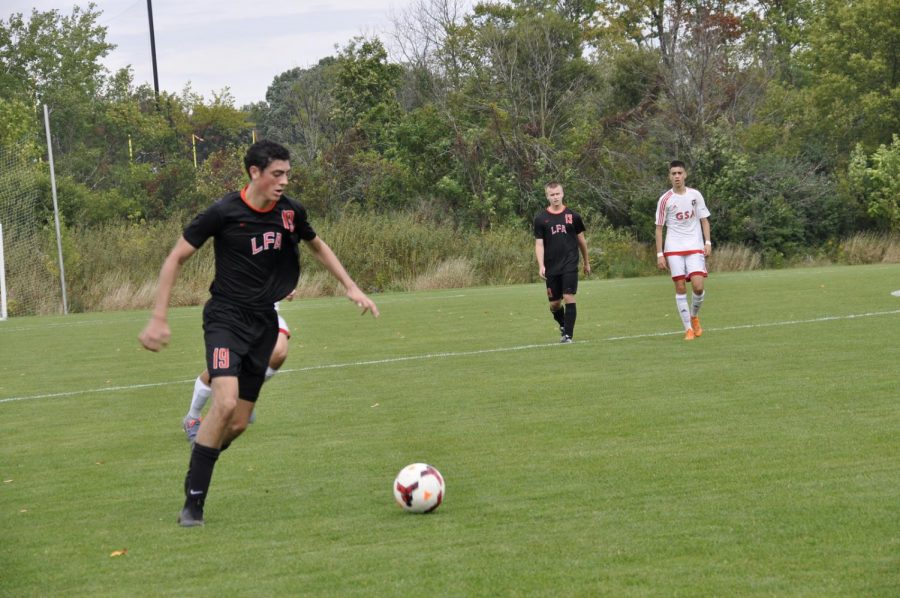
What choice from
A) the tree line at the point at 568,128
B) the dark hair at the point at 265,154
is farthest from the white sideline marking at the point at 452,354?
the tree line at the point at 568,128

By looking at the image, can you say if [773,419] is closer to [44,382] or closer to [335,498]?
[335,498]

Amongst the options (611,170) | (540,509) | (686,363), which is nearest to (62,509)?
(540,509)

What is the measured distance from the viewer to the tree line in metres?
45.1

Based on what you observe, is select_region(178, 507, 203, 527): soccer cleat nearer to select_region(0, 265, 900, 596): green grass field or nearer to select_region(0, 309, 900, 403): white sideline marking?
select_region(0, 265, 900, 596): green grass field

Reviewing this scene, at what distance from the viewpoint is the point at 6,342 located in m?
21.1

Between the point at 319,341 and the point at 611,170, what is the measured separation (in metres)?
32.2

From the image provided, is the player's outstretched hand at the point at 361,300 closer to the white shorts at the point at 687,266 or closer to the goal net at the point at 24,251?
the white shorts at the point at 687,266

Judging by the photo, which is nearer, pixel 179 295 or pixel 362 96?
pixel 179 295

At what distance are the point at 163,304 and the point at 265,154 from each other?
0.96 meters

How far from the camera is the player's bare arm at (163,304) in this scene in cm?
627

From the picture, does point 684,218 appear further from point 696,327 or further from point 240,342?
point 240,342

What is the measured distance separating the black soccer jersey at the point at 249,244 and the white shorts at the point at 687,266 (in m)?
9.85

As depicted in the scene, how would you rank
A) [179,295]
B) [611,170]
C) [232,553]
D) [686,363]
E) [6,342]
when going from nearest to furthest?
1. [232,553]
2. [686,363]
3. [6,342]
4. [179,295]
5. [611,170]

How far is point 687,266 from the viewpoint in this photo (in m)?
16.0
